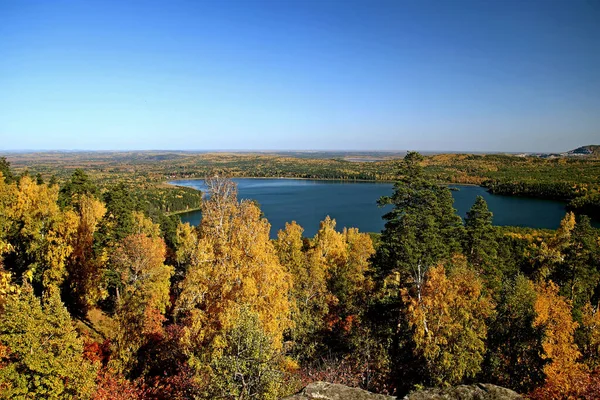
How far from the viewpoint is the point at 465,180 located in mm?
172875

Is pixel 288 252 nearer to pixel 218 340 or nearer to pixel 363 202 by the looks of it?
pixel 218 340

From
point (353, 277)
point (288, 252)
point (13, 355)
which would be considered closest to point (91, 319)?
point (288, 252)

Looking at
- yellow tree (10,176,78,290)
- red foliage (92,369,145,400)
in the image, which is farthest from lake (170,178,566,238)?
red foliage (92,369,145,400)

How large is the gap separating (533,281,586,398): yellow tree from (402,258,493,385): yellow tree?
8.56 feet

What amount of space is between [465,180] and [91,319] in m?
176

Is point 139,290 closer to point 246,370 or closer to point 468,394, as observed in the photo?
point 246,370

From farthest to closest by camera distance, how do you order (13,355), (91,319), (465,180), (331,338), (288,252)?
(465,180), (288,252), (91,319), (331,338), (13,355)

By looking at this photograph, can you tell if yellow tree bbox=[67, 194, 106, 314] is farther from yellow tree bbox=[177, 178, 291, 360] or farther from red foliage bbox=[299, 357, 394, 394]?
red foliage bbox=[299, 357, 394, 394]

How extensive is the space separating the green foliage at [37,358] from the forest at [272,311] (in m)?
0.04

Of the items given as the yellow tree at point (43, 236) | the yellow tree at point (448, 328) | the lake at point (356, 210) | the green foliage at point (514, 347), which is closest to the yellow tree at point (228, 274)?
the yellow tree at point (448, 328)

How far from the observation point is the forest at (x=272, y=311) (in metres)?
10.6

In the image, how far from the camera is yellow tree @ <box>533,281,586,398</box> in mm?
13390

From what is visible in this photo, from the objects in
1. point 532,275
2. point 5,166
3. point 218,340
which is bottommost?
point 532,275

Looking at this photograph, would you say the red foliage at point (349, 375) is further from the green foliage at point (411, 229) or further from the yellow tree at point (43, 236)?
the yellow tree at point (43, 236)
